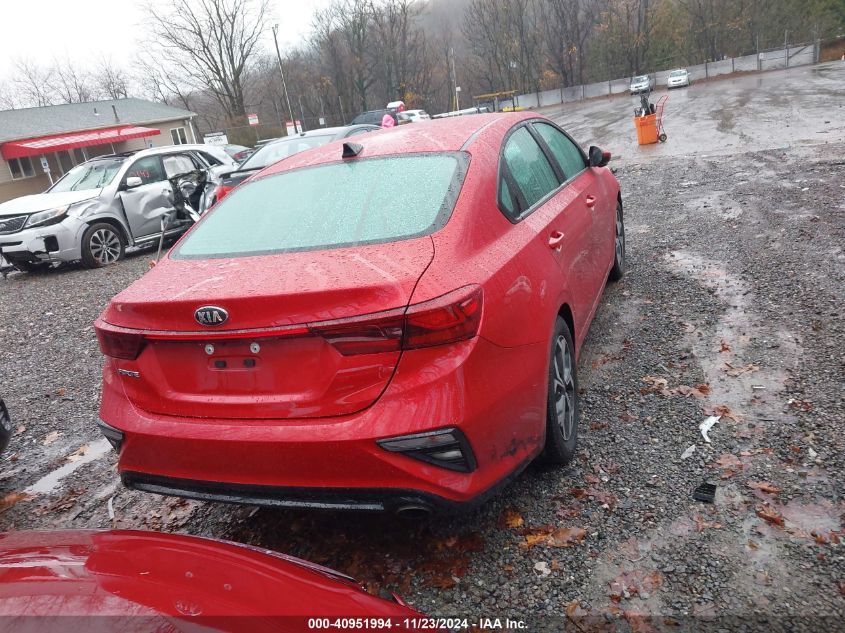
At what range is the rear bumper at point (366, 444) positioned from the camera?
7.34 ft

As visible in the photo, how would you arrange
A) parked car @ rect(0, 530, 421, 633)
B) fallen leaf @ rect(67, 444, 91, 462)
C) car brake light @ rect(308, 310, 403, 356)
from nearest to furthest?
parked car @ rect(0, 530, 421, 633)
car brake light @ rect(308, 310, 403, 356)
fallen leaf @ rect(67, 444, 91, 462)

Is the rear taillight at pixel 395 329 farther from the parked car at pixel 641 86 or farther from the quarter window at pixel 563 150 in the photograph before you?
the parked car at pixel 641 86

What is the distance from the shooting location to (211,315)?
235 centimetres

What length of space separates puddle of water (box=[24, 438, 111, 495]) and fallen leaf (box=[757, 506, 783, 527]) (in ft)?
12.2

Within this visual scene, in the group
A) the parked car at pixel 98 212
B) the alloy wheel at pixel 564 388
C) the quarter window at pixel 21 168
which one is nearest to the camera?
the alloy wheel at pixel 564 388

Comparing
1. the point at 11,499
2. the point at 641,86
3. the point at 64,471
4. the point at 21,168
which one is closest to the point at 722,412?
the point at 64,471

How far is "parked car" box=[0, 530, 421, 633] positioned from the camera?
Result: 1.38 meters

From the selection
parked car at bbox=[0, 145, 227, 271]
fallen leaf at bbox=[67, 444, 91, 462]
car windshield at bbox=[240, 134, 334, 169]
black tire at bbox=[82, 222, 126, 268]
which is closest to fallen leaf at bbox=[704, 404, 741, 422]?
fallen leaf at bbox=[67, 444, 91, 462]

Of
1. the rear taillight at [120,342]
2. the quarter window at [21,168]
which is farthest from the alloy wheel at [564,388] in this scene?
the quarter window at [21,168]

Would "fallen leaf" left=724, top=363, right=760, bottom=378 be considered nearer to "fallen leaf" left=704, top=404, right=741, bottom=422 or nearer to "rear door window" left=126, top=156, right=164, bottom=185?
"fallen leaf" left=704, top=404, right=741, bottom=422

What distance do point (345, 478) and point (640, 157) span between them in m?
13.7

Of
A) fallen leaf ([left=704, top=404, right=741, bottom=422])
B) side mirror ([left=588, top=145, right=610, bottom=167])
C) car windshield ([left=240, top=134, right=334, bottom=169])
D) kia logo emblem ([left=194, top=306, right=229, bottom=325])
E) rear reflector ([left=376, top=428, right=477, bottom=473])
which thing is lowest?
fallen leaf ([left=704, top=404, right=741, bottom=422])

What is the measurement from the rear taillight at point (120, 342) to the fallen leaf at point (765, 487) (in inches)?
106

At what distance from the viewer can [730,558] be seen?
2.45 m
